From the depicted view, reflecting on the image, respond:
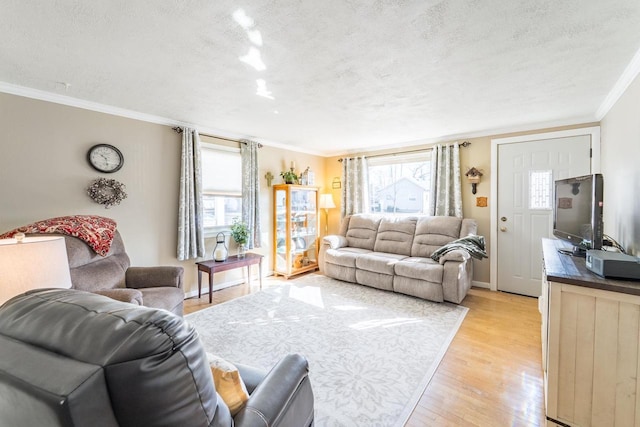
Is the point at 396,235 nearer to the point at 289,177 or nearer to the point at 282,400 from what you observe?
the point at 289,177

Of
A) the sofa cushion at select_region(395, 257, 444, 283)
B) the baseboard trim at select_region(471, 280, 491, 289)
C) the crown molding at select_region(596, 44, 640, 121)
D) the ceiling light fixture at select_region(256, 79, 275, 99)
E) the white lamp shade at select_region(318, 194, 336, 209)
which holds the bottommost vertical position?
the baseboard trim at select_region(471, 280, 491, 289)

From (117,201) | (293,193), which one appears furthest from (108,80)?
(293,193)

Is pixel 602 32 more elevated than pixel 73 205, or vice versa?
pixel 602 32

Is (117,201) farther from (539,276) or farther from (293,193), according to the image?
(539,276)

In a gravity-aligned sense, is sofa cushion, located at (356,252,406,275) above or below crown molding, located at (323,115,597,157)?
below

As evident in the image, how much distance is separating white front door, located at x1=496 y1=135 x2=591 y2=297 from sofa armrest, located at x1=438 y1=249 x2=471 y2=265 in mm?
911

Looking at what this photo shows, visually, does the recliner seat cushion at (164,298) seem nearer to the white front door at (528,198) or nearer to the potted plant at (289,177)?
the potted plant at (289,177)

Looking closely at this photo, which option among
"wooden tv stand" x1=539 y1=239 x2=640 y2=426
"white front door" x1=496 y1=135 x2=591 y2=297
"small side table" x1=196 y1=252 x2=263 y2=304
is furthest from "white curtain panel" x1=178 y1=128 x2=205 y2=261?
"white front door" x1=496 y1=135 x2=591 y2=297

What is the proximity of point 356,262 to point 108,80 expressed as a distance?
3443 millimetres

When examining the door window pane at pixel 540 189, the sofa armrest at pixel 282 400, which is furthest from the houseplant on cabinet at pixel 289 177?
the sofa armrest at pixel 282 400

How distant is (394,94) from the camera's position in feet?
8.63

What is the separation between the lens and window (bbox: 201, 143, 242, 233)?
12.9 feet

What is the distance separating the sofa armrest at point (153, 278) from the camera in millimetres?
2684

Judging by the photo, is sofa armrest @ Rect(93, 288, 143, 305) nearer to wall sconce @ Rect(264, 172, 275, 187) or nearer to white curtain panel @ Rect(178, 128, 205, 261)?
white curtain panel @ Rect(178, 128, 205, 261)
